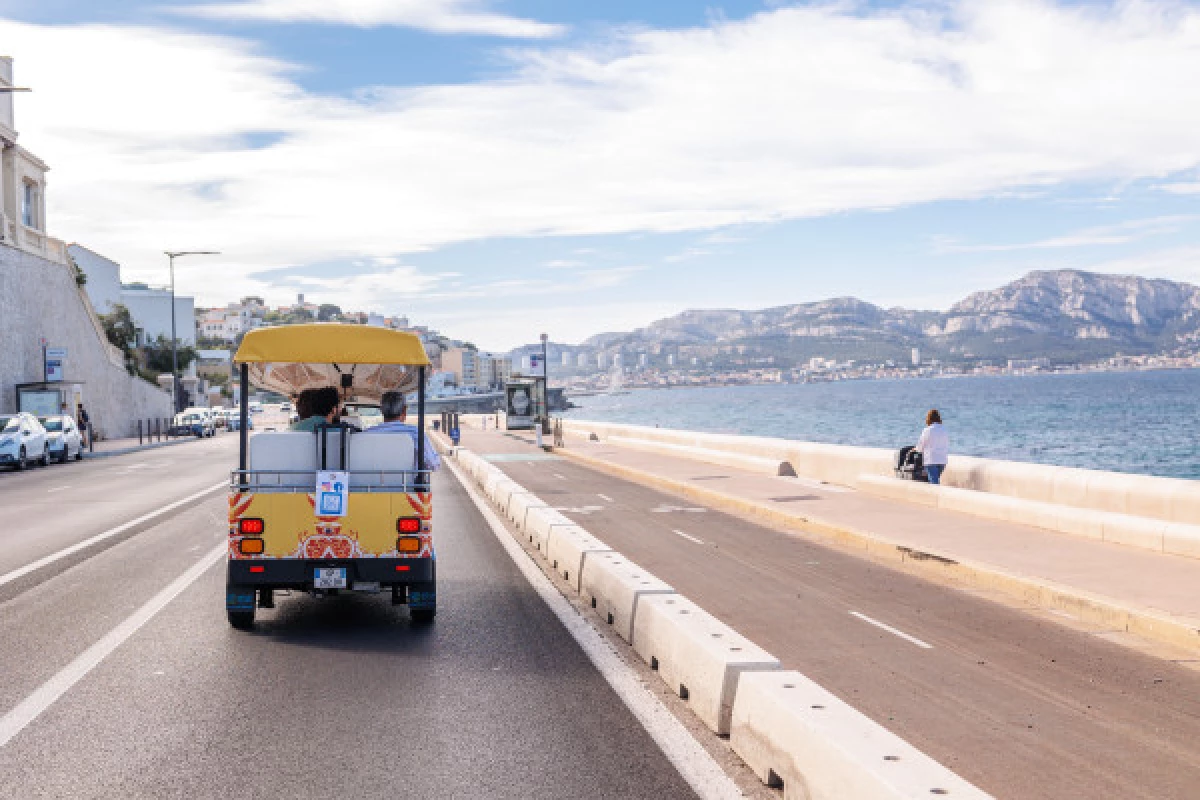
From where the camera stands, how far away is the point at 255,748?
6.70m

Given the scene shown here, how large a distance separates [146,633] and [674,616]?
464cm

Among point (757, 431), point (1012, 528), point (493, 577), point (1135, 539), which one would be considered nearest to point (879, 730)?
point (493, 577)

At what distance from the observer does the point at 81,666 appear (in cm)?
884

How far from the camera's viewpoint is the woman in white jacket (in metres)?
22.0

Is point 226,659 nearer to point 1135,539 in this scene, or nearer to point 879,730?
point 879,730

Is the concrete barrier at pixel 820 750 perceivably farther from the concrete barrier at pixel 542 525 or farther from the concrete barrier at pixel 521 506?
the concrete barrier at pixel 521 506

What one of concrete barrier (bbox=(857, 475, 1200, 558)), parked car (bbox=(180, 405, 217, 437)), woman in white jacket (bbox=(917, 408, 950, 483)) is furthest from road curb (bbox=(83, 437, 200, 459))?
concrete barrier (bbox=(857, 475, 1200, 558))

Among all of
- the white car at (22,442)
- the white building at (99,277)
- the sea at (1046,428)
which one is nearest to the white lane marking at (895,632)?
the white car at (22,442)

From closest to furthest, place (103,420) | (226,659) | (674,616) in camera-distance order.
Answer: (674,616), (226,659), (103,420)

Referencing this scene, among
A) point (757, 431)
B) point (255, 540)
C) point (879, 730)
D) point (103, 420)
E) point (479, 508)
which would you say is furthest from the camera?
point (757, 431)

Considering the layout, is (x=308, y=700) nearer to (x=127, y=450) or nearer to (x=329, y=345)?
(x=329, y=345)

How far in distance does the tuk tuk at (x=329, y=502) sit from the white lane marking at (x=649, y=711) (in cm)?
140

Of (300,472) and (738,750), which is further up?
(300,472)

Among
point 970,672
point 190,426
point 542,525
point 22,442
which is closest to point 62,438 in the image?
point 22,442
